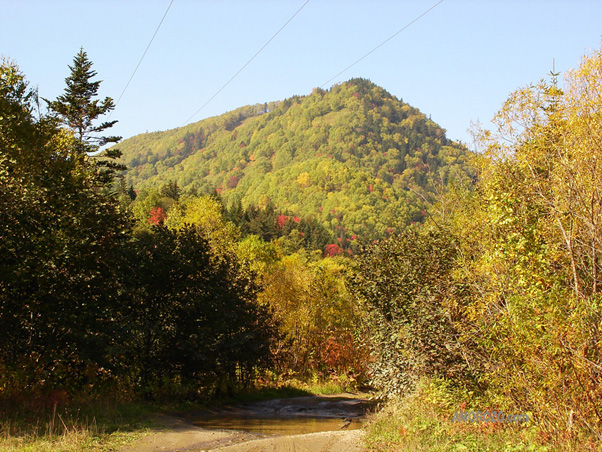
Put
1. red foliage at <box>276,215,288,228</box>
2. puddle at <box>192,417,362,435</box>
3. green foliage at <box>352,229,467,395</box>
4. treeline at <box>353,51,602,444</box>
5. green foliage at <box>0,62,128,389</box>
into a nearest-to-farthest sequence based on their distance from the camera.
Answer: treeline at <box>353,51,602,444</box> < green foliage at <box>352,229,467,395</box> < green foliage at <box>0,62,128,389</box> < puddle at <box>192,417,362,435</box> < red foliage at <box>276,215,288,228</box>

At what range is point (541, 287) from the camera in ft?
37.1

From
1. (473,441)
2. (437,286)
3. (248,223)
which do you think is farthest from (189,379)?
(248,223)

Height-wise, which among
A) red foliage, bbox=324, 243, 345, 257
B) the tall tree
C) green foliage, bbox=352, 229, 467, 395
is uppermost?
the tall tree

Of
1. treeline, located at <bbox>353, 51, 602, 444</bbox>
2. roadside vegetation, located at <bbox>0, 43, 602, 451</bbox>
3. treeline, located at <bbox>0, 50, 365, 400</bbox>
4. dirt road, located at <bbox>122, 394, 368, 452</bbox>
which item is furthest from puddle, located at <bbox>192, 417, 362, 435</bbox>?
treeline, located at <bbox>353, 51, 602, 444</bbox>

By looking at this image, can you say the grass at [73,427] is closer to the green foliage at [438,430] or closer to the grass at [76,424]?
the grass at [76,424]

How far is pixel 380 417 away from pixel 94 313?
11009mm

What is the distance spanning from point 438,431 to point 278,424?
9923 millimetres

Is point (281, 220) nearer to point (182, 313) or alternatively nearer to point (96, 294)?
point (182, 313)

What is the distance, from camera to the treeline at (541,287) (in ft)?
32.4

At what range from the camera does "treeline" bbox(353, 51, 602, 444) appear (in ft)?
32.4

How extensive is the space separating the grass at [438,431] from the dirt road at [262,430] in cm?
83

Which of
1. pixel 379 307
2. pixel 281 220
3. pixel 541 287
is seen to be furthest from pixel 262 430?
pixel 281 220

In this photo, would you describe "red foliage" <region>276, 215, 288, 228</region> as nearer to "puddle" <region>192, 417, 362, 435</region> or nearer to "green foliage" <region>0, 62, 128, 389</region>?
"puddle" <region>192, 417, 362, 435</region>

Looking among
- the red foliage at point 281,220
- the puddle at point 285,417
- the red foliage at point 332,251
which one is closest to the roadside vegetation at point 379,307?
the puddle at point 285,417
